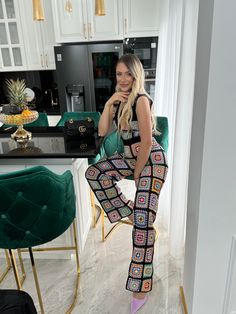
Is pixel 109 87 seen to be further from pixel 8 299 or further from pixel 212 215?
pixel 8 299

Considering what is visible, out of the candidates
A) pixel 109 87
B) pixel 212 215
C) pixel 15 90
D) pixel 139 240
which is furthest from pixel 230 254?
pixel 109 87

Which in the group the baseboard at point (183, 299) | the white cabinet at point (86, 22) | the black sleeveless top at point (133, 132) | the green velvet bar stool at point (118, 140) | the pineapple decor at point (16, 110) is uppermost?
the white cabinet at point (86, 22)

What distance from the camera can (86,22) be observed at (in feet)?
11.5

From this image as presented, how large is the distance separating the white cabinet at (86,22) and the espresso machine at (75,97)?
1.90ft

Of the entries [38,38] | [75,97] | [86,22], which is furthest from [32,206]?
[38,38]

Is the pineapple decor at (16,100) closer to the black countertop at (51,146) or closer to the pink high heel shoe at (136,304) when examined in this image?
the black countertop at (51,146)

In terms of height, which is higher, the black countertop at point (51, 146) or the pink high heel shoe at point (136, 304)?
the black countertop at point (51, 146)

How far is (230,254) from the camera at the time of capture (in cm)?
144

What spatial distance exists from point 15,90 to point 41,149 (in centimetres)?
45

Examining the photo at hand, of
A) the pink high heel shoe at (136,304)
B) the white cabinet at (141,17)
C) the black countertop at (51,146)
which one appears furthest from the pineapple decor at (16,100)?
the white cabinet at (141,17)

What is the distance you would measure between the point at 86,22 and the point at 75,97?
3.02 feet

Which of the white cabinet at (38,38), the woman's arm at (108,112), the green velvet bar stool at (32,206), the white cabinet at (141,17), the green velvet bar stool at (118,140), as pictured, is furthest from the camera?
the white cabinet at (38,38)

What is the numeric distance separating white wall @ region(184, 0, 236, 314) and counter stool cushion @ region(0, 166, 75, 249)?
685 mm

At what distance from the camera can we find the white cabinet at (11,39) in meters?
3.63
